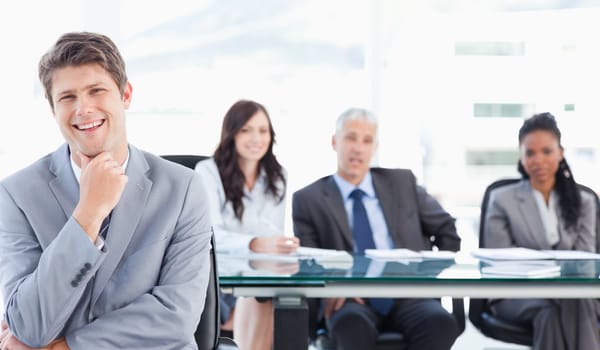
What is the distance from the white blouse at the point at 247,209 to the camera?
3525mm

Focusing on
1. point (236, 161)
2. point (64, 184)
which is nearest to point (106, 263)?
point (64, 184)

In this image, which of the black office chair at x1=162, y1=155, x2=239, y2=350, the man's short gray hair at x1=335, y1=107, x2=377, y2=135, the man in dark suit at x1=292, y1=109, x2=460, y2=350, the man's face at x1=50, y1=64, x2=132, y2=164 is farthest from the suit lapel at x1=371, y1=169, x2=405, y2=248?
the man's face at x1=50, y1=64, x2=132, y2=164

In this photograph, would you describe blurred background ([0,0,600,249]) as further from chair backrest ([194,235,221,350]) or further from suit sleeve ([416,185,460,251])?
chair backrest ([194,235,221,350])

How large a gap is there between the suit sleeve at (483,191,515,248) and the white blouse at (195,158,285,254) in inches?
38.4

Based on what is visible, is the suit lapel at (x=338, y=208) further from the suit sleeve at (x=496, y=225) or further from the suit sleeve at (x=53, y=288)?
the suit sleeve at (x=53, y=288)

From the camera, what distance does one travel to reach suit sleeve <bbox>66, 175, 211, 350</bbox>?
62.5 inches

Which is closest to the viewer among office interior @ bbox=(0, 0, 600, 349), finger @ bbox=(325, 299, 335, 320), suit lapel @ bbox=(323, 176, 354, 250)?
finger @ bbox=(325, 299, 335, 320)

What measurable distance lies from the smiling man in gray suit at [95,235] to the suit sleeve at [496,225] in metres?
2.10

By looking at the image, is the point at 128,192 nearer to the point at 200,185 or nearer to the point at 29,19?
the point at 200,185

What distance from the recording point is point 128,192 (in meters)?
1.68

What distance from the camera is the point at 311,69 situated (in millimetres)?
5656

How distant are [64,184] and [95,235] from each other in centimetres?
18

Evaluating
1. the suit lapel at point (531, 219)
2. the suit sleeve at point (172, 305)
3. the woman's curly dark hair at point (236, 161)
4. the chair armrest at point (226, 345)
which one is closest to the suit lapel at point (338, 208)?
the woman's curly dark hair at point (236, 161)

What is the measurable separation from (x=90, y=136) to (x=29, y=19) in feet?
13.9
